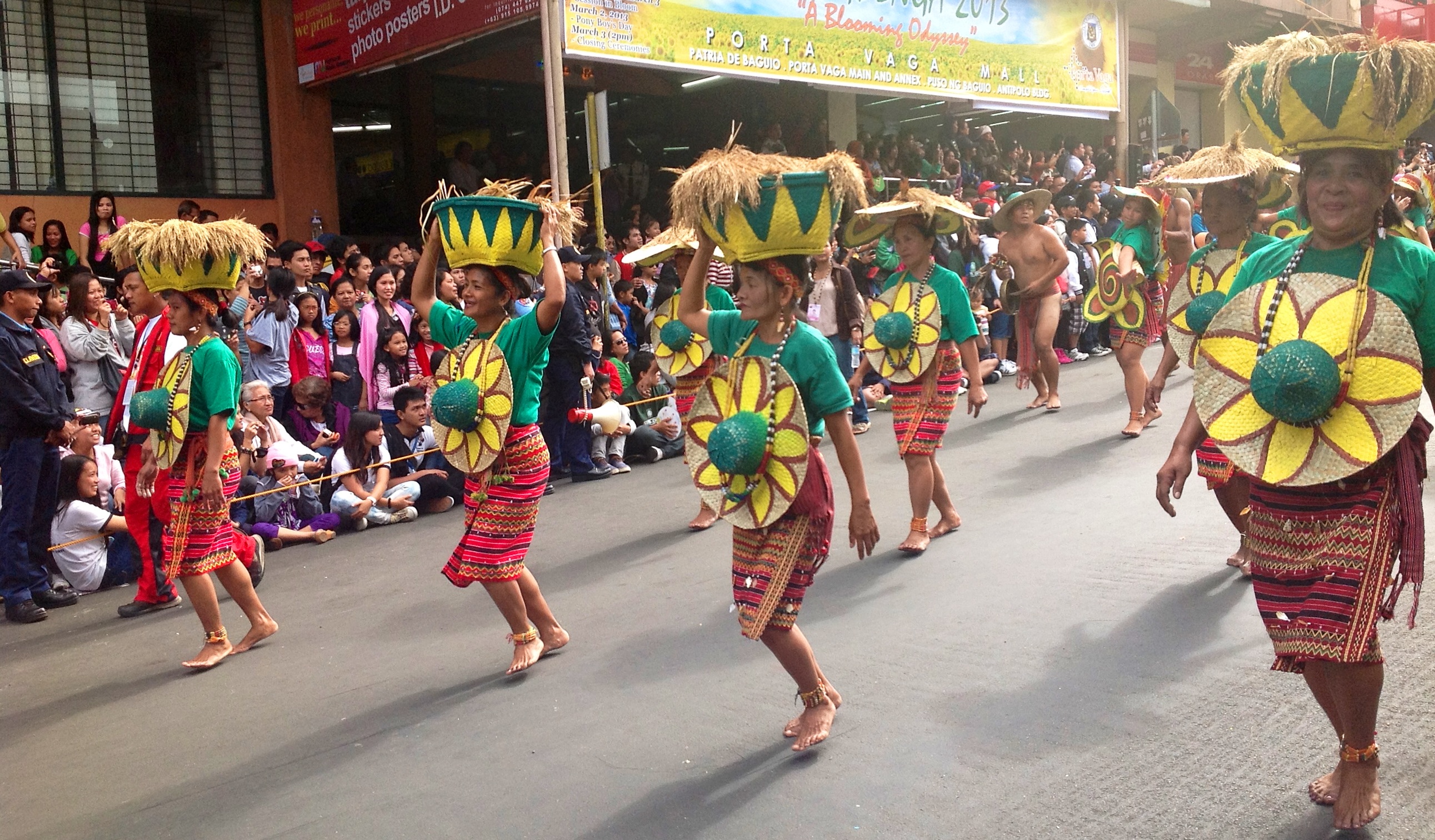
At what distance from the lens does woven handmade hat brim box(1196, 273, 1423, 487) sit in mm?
3037

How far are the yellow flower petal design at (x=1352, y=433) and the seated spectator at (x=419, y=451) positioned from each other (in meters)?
7.02

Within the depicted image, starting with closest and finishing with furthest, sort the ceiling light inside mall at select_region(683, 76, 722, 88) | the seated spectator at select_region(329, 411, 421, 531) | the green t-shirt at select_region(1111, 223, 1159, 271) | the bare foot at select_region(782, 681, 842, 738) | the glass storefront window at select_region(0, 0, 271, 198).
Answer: the bare foot at select_region(782, 681, 842, 738) → the seated spectator at select_region(329, 411, 421, 531) → the green t-shirt at select_region(1111, 223, 1159, 271) → the glass storefront window at select_region(0, 0, 271, 198) → the ceiling light inside mall at select_region(683, 76, 722, 88)

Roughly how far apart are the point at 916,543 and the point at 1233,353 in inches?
136

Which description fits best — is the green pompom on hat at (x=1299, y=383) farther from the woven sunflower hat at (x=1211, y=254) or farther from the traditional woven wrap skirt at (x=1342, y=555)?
the woven sunflower hat at (x=1211, y=254)

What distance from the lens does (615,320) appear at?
36.8ft

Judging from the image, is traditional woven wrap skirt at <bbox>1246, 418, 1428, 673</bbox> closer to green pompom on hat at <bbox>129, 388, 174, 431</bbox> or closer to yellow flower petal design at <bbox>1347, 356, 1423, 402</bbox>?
yellow flower petal design at <bbox>1347, 356, 1423, 402</bbox>

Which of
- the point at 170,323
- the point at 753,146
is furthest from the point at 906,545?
the point at 753,146

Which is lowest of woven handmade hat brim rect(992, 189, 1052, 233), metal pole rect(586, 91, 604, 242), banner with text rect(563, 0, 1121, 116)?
woven handmade hat brim rect(992, 189, 1052, 233)

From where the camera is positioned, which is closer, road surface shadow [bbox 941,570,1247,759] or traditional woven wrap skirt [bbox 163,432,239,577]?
road surface shadow [bbox 941,570,1247,759]

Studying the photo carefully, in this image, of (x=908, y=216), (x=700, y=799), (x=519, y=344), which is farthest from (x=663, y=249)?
(x=700, y=799)

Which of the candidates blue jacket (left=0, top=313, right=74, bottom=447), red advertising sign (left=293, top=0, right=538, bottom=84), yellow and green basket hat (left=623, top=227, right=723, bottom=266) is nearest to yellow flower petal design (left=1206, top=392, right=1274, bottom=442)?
yellow and green basket hat (left=623, top=227, right=723, bottom=266)

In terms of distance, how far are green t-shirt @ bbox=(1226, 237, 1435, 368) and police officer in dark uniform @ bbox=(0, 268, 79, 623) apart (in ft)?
21.7

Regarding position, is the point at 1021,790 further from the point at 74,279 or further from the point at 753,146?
the point at 753,146

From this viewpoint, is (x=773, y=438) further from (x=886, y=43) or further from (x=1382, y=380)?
(x=886, y=43)
